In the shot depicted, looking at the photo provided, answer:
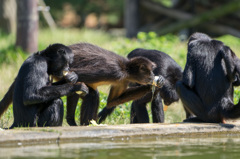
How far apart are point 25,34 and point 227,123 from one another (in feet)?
27.4

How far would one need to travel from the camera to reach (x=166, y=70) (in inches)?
346

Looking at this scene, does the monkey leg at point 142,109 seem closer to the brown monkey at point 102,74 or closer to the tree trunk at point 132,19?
the brown monkey at point 102,74

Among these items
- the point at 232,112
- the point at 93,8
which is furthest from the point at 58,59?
the point at 93,8

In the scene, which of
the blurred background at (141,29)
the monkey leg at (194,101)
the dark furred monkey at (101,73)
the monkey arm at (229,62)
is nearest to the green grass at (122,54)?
the blurred background at (141,29)

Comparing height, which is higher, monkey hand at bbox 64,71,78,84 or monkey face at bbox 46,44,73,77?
monkey face at bbox 46,44,73,77

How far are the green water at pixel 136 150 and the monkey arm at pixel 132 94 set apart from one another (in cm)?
198

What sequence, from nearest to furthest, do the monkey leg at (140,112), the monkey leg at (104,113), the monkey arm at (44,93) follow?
1. the monkey arm at (44,93)
2. the monkey leg at (140,112)
3. the monkey leg at (104,113)

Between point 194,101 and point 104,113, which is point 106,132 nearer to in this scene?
point 194,101

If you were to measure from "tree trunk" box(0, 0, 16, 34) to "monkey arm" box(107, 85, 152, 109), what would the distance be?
13469 millimetres

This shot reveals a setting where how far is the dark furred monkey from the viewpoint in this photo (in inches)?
296

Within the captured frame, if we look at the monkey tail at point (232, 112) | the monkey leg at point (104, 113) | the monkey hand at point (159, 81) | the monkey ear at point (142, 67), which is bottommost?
the monkey leg at point (104, 113)

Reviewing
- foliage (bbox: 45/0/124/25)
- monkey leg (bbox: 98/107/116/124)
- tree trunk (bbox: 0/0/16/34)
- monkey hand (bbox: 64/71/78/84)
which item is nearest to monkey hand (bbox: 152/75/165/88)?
monkey leg (bbox: 98/107/116/124)

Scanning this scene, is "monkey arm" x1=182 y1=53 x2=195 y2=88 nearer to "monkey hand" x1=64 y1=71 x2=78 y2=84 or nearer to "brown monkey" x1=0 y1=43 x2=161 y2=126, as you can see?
"brown monkey" x1=0 y1=43 x2=161 y2=126

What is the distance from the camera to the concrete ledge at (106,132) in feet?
18.0
